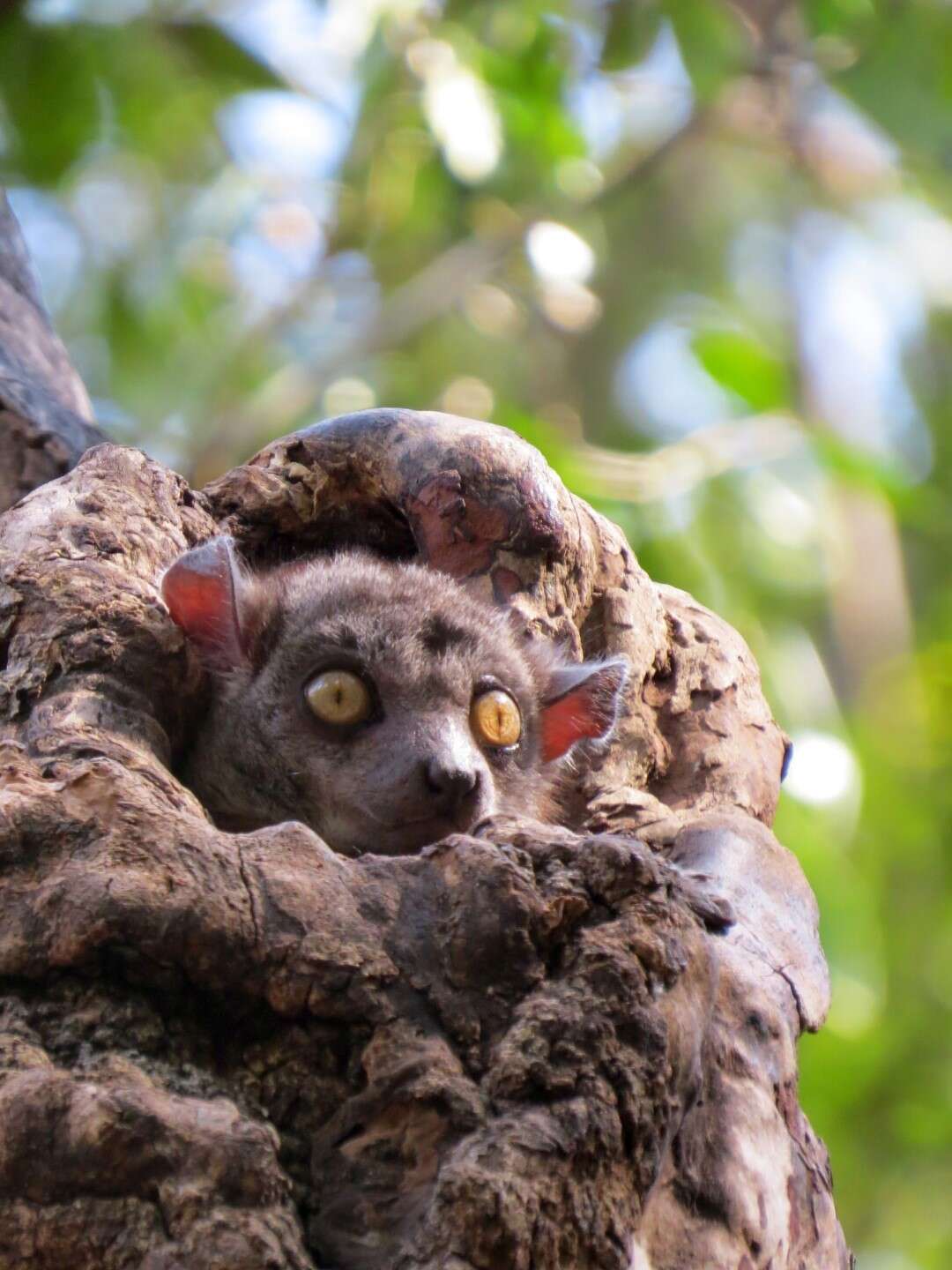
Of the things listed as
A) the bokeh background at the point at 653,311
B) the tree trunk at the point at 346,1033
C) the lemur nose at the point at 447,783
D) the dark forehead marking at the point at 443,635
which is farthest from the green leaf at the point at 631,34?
the tree trunk at the point at 346,1033

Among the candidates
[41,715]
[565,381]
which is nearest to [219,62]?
[41,715]

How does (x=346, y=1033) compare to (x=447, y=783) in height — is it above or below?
above

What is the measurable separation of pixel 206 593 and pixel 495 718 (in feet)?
2.63

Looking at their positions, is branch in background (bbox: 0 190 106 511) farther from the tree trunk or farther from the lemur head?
the tree trunk

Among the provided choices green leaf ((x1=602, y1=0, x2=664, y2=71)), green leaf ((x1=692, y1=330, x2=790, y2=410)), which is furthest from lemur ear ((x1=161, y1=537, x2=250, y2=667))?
green leaf ((x1=602, y1=0, x2=664, y2=71))

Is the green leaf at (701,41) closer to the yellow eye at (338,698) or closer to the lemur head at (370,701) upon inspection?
the lemur head at (370,701)

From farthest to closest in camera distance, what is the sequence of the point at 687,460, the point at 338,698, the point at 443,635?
the point at 687,460 < the point at 443,635 < the point at 338,698

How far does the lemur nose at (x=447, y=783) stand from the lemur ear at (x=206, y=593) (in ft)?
1.58

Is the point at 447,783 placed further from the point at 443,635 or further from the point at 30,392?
the point at 30,392

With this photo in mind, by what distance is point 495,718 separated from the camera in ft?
12.0

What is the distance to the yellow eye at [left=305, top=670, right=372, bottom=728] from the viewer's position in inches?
134

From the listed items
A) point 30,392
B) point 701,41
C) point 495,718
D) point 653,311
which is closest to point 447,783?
point 495,718

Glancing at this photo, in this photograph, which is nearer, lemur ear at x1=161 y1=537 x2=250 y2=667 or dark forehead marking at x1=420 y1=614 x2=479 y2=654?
lemur ear at x1=161 y1=537 x2=250 y2=667

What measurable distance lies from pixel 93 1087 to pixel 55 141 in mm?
4009
